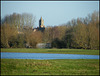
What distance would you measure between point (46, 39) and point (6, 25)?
26.2 meters

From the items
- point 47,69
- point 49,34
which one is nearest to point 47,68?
point 47,69

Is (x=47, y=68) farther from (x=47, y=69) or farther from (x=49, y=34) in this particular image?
(x=49, y=34)

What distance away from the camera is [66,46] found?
64.2 meters

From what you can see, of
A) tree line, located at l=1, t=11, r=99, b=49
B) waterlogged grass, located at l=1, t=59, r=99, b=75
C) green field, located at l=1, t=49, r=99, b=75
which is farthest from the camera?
tree line, located at l=1, t=11, r=99, b=49

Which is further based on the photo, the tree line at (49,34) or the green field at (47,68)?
the tree line at (49,34)

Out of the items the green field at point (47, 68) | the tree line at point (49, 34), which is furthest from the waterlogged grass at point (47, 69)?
the tree line at point (49, 34)

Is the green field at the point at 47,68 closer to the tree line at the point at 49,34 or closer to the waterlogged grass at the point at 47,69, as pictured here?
the waterlogged grass at the point at 47,69

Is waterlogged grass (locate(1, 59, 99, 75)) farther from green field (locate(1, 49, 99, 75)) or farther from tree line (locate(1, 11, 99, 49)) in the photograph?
tree line (locate(1, 11, 99, 49))

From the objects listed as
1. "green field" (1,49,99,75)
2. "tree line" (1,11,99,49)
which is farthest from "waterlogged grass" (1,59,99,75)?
"tree line" (1,11,99,49)

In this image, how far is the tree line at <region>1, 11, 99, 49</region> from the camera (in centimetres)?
4313

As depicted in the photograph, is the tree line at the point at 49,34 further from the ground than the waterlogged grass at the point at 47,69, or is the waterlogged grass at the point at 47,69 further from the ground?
the tree line at the point at 49,34

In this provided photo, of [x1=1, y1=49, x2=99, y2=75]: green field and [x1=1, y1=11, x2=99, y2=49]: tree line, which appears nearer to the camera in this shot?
[x1=1, y1=49, x2=99, y2=75]: green field

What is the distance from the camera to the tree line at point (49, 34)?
43.1 metres

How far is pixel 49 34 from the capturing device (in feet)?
239
